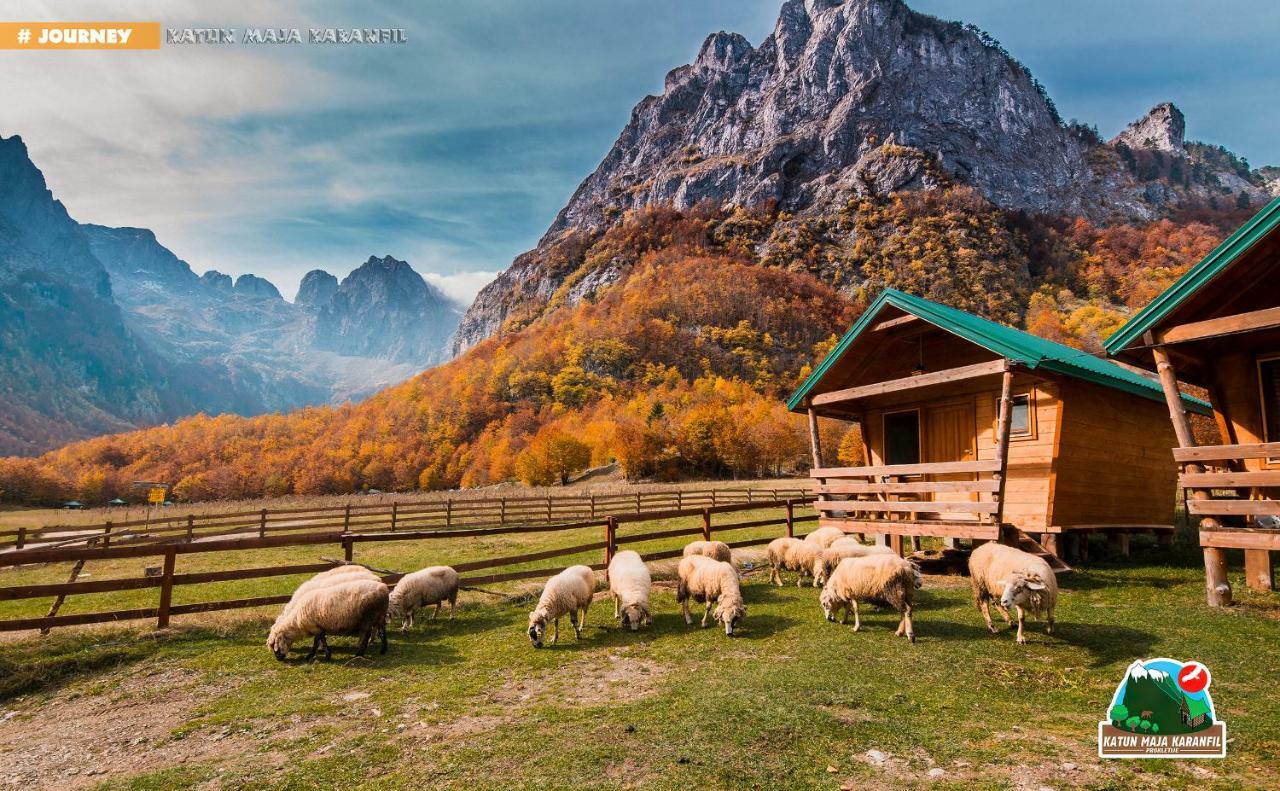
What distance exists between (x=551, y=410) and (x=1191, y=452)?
91892 mm

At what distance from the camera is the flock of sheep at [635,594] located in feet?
26.0

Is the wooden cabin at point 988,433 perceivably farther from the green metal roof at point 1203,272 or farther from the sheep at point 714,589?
the sheep at point 714,589

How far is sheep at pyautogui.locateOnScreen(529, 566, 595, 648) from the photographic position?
8.68 meters

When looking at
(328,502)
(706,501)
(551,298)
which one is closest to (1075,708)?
(706,501)

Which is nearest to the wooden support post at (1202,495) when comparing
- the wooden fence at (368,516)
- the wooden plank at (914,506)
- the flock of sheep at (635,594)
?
the wooden plank at (914,506)

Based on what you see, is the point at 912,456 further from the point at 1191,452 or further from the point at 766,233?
the point at 766,233

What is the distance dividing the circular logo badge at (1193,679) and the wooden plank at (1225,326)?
554cm

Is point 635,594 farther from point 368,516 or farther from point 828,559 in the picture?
point 368,516

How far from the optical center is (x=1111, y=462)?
44.3ft

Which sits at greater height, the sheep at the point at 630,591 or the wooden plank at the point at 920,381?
the wooden plank at the point at 920,381

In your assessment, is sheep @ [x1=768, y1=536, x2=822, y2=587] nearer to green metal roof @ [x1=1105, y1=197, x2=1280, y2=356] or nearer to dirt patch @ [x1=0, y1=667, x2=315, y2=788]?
green metal roof @ [x1=1105, y1=197, x2=1280, y2=356]

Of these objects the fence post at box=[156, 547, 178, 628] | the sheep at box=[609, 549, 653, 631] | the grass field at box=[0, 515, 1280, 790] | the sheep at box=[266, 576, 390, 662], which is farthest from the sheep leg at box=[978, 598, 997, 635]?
the fence post at box=[156, 547, 178, 628]

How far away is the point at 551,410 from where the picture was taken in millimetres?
98188

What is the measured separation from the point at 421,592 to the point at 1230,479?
12526 millimetres
